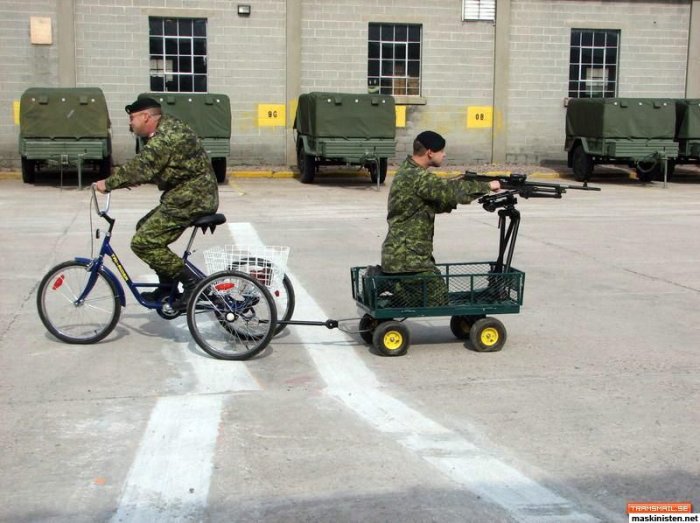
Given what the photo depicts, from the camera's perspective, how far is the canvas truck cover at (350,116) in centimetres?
2102

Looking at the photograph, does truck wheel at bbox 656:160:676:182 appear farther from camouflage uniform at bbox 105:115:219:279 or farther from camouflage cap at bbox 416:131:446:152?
camouflage uniform at bbox 105:115:219:279

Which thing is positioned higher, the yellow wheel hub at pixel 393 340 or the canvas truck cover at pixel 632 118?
the canvas truck cover at pixel 632 118

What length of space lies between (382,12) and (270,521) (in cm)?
2188

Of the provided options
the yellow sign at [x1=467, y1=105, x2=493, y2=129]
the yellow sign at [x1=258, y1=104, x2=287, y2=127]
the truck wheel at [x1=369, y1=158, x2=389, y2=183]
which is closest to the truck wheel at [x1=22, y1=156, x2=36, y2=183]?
the yellow sign at [x1=258, y1=104, x2=287, y2=127]

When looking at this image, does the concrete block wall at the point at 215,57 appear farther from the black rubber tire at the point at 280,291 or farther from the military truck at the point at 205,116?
the black rubber tire at the point at 280,291

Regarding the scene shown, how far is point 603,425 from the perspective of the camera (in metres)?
5.56

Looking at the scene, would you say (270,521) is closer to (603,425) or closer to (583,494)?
(583,494)

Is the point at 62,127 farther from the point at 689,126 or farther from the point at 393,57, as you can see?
the point at 689,126

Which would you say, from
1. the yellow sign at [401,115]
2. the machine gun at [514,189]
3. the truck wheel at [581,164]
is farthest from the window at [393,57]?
the machine gun at [514,189]

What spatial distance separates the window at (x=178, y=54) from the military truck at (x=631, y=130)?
9468 millimetres

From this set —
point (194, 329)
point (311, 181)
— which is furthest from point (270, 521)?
point (311, 181)

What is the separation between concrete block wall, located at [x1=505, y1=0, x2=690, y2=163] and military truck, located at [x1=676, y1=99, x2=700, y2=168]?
369 cm

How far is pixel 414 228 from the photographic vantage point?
7.11 m

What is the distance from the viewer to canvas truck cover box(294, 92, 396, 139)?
21.0 m
